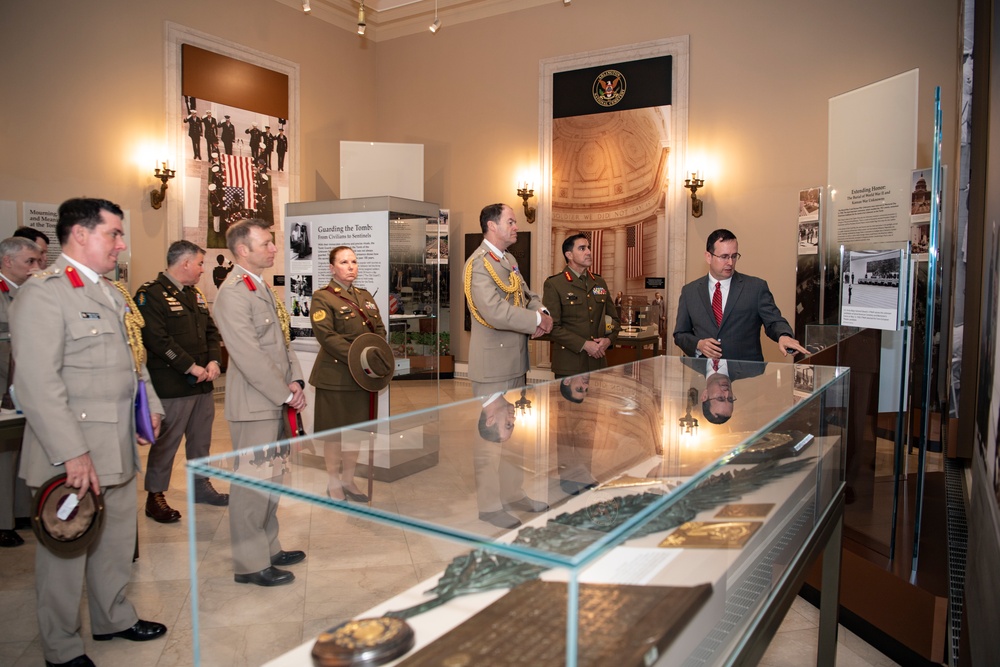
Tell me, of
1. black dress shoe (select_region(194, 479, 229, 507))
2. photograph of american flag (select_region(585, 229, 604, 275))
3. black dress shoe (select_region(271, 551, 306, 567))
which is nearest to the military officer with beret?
black dress shoe (select_region(194, 479, 229, 507))

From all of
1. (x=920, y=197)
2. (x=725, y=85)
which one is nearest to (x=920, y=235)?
(x=920, y=197)

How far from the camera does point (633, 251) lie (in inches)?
362

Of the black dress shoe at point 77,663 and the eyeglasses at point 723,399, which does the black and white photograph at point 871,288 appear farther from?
the black dress shoe at point 77,663

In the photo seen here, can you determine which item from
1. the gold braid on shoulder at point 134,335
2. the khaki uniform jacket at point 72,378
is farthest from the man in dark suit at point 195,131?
the khaki uniform jacket at point 72,378

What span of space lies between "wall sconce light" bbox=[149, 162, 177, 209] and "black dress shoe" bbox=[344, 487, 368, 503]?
788 cm

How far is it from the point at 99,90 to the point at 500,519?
26.8 feet

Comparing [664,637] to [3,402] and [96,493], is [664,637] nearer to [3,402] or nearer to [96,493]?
[96,493]

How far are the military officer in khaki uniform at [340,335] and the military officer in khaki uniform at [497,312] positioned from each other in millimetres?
745

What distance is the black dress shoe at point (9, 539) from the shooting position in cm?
399

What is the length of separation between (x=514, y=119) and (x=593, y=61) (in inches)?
52.8

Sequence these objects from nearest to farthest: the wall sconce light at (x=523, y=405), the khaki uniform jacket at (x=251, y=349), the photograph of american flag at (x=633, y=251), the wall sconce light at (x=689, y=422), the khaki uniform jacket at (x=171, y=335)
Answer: the wall sconce light at (x=689, y=422) → the wall sconce light at (x=523, y=405) → the khaki uniform jacket at (x=251, y=349) → the khaki uniform jacket at (x=171, y=335) → the photograph of american flag at (x=633, y=251)

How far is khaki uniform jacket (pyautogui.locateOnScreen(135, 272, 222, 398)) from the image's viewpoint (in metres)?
4.39

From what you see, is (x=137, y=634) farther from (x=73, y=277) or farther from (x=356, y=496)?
(x=356, y=496)

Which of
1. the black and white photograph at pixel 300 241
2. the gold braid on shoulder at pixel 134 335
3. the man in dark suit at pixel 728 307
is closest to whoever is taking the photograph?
the gold braid on shoulder at pixel 134 335
